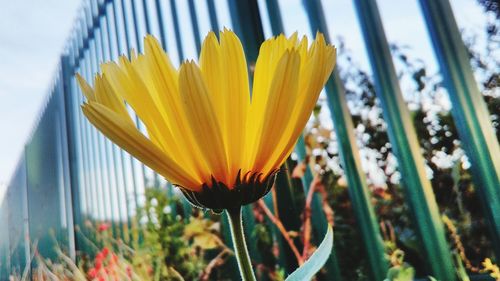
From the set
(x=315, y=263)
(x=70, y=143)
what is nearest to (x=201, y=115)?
(x=315, y=263)

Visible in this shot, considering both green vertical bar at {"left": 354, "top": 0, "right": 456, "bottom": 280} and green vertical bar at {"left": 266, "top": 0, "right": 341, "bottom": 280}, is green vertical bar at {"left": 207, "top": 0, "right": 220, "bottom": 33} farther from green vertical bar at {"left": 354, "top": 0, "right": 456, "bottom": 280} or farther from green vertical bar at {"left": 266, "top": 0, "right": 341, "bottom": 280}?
green vertical bar at {"left": 354, "top": 0, "right": 456, "bottom": 280}

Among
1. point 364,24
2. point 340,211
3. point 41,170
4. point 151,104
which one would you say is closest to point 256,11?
point 364,24

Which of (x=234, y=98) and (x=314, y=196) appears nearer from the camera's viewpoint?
(x=234, y=98)

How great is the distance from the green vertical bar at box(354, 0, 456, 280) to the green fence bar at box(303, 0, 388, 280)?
89mm

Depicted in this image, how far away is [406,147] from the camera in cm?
83

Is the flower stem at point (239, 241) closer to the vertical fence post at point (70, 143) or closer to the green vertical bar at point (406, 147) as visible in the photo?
the green vertical bar at point (406, 147)

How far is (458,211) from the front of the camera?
1.07 meters

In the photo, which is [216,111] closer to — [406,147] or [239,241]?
[239,241]

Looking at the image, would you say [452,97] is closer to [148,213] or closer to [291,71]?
[291,71]

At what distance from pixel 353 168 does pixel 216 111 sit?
2.33 feet

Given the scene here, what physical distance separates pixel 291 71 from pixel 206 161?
71 millimetres

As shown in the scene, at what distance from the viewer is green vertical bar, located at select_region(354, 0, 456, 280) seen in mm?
774

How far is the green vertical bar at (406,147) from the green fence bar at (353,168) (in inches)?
3.5

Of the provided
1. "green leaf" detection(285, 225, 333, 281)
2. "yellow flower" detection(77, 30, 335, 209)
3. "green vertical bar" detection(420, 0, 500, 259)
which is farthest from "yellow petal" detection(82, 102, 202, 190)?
"green vertical bar" detection(420, 0, 500, 259)
